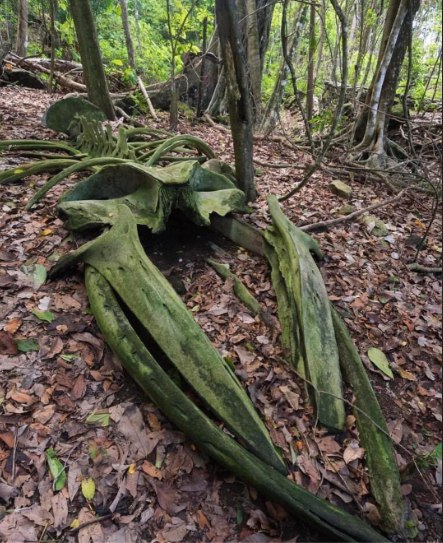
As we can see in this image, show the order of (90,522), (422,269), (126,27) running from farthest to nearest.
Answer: (126,27)
(422,269)
(90,522)

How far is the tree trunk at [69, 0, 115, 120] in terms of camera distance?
6.38 m

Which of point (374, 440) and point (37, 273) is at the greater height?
point (37, 273)

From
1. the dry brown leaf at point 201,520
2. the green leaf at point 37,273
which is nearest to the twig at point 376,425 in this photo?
the dry brown leaf at point 201,520

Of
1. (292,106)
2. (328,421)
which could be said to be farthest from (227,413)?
(292,106)

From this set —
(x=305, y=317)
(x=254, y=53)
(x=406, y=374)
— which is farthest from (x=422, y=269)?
(x=254, y=53)

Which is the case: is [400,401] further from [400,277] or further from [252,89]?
[252,89]

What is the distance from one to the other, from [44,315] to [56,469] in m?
1.26

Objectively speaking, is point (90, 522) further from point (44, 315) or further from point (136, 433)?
point (44, 315)

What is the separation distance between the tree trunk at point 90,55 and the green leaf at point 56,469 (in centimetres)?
671

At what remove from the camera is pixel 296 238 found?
4.02 m

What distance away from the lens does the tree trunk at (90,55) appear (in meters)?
6.38

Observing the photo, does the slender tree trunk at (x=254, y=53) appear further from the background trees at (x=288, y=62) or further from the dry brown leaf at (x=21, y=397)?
the dry brown leaf at (x=21, y=397)

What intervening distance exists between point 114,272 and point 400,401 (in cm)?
249

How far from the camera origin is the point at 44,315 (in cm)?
310
